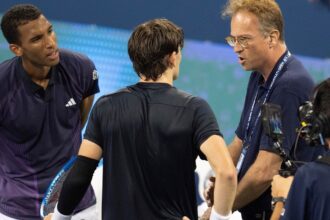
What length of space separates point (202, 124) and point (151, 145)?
216 millimetres

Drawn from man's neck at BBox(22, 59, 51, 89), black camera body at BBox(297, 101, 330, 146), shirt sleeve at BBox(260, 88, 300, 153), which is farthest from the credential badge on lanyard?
man's neck at BBox(22, 59, 51, 89)

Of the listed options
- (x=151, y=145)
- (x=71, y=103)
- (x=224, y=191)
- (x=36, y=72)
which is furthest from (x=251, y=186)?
(x=36, y=72)

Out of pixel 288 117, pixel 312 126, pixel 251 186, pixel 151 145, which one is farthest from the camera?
Result: pixel 251 186

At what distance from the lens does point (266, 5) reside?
3.53 metres

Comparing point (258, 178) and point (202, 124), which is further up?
point (202, 124)

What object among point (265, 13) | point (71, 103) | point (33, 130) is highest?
point (265, 13)

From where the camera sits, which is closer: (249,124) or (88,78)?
(249,124)

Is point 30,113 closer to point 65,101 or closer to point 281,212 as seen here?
point 65,101

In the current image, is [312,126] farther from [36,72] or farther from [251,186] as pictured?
[36,72]

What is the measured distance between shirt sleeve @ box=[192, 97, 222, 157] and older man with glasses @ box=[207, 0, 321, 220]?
55 cm

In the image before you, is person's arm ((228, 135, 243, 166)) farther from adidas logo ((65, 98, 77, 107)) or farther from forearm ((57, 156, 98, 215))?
forearm ((57, 156, 98, 215))

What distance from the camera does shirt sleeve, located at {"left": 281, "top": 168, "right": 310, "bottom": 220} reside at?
2.41m

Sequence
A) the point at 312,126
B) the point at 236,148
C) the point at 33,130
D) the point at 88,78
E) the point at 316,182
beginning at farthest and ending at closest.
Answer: the point at 88,78
the point at 33,130
the point at 236,148
the point at 312,126
the point at 316,182

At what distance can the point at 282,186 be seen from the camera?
9.03 feet
